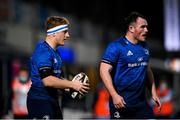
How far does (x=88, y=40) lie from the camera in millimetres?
42938

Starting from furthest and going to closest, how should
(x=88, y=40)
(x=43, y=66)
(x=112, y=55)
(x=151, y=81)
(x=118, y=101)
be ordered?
(x=88, y=40) < (x=151, y=81) < (x=112, y=55) < (x=118, y=101) < (x=43, y=66)

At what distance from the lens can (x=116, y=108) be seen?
31.0 feet

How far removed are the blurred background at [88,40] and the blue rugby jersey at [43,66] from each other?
6.77 meters

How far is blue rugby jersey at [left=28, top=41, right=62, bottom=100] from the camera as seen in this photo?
28.4 ft

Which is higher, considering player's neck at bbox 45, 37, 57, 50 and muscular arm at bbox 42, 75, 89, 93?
player's neck at bbox 45, 37, 57, 50

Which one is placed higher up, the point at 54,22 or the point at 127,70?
the point at 54,22

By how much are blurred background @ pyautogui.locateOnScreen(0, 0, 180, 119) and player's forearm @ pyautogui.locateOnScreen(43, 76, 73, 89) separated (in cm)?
708

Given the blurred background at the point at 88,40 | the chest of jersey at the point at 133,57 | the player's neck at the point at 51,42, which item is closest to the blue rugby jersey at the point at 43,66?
the player's neck at the point at 51,42

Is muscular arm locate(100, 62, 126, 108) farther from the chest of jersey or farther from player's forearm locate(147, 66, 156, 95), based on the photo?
player's forearm locate(147, 66, 156, 95)

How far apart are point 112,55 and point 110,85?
0.48m

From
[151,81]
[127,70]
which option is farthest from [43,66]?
[151,81]

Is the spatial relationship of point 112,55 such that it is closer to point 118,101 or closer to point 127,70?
point 127,70

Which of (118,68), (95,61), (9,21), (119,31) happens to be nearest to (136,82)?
(118,68)

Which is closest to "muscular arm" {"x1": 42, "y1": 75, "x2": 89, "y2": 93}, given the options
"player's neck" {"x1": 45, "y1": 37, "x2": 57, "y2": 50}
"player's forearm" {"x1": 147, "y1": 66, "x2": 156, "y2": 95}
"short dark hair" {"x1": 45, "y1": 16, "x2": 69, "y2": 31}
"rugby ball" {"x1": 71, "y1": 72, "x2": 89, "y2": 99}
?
"rugby ball" {"x1": 71, "y1": 72, "x2": 89, "y2": 99}
